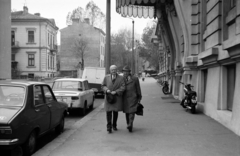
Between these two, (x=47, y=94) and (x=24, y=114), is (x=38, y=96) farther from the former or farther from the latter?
(x=24, y=114)

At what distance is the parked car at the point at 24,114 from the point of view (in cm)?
508

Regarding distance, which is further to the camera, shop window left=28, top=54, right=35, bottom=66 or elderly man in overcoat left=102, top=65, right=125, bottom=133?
shop window left=28, top=54, right=35, bottom=66

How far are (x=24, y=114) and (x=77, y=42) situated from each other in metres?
62.7

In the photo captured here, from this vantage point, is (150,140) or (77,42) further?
(77,42)

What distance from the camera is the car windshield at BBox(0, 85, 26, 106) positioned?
5.77 metres

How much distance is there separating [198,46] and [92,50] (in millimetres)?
59323

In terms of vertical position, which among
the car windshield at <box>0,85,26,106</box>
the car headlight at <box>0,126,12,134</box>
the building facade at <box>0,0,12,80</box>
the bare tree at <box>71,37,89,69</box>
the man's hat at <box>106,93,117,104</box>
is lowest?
the car headlight at <box>0,126,12,134</box>

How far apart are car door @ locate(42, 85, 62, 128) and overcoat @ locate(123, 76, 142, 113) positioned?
1.74m

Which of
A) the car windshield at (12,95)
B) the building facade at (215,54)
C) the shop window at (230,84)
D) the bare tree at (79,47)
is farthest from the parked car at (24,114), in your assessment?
the bare tree at (79,47)

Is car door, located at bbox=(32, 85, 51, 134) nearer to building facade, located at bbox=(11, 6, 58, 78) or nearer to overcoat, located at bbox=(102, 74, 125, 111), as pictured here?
overcoat, located at bbox=(102, 74, 125, 111)

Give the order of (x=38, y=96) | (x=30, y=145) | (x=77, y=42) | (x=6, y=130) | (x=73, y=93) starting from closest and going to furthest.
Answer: (x=6, y=130) → (x=30, y=145) → (x=38, y=96) → (x=73, y=93) → (x=77, y=42)

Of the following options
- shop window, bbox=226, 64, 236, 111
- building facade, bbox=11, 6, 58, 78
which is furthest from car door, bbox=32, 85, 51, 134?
building facade, bbox=11, 6, 58, 78

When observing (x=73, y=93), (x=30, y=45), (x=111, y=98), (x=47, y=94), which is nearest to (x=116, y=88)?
(x=111, y=98)

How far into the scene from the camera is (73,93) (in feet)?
36.2
